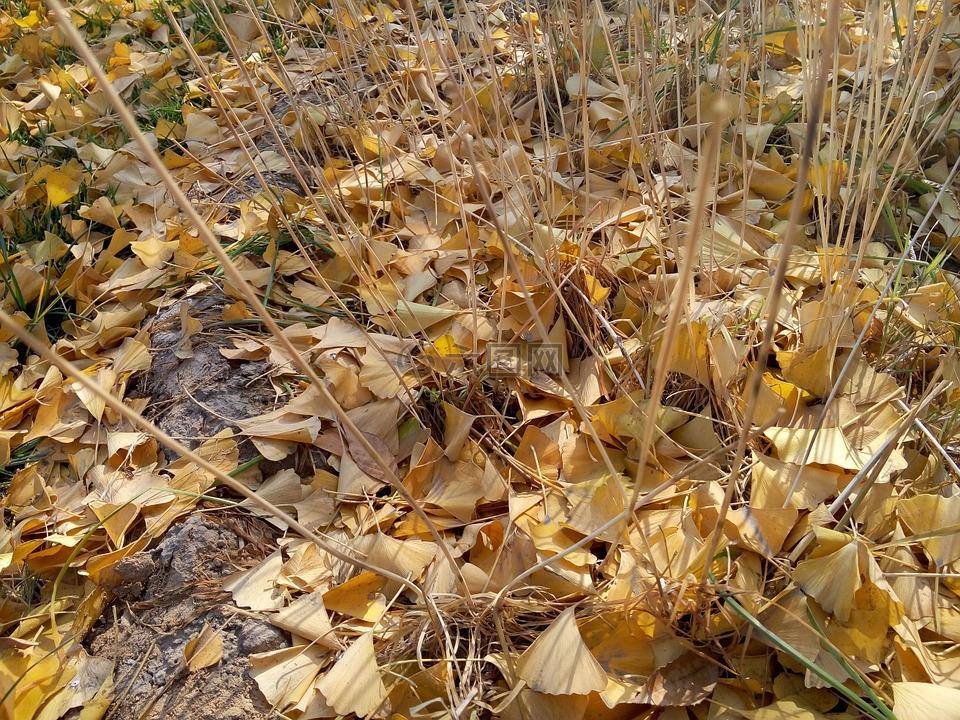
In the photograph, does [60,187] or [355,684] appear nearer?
[355,684]

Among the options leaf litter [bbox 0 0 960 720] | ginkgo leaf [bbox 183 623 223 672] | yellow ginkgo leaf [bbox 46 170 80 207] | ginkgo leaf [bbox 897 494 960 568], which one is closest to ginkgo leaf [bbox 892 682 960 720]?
leaf litter [bbox 0 0 960 720]

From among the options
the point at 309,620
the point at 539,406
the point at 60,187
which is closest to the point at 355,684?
the point at 309,620

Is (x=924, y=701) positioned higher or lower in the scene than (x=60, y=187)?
lower

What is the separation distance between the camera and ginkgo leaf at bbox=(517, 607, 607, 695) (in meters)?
0.46

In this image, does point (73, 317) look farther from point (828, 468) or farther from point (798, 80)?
point (798, 80)

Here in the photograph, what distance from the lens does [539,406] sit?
2.23ft

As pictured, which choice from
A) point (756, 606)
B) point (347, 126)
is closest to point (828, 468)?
point (756, 606)

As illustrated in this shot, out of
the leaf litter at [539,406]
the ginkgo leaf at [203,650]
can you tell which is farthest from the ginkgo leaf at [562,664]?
the ginkgo leaf at [203,650]

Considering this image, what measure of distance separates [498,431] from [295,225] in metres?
0.42

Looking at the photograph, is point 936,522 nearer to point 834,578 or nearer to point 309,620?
point 834,578

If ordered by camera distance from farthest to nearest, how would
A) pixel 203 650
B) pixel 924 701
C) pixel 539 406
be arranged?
1. pixel 539 406
2. pixel 203 650
3. pixel 924 701

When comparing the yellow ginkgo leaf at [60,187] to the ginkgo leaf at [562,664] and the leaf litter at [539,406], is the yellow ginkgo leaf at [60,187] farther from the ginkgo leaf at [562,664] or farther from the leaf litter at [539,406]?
the ginkgo leaf at [562,664]

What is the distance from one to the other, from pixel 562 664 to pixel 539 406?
0.88 ft

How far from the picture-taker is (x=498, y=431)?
0.67m
